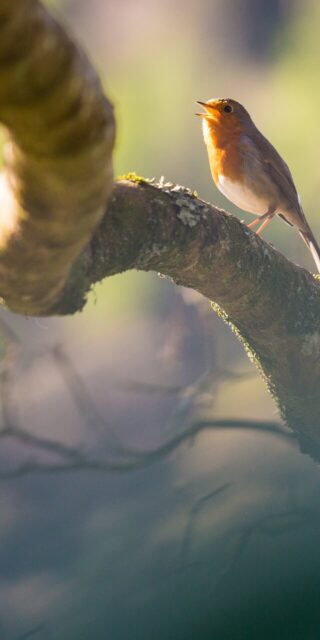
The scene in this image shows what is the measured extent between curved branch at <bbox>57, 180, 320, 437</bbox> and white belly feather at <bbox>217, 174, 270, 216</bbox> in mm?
316

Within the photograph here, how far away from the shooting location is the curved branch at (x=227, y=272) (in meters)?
0.92

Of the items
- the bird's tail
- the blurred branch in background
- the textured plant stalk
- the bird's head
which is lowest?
the blurred branch in background

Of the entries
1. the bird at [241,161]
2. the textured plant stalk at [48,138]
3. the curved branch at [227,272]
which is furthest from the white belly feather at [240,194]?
the textured plant stalk at [48,138]

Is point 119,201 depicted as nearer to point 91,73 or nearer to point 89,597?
point 91,73

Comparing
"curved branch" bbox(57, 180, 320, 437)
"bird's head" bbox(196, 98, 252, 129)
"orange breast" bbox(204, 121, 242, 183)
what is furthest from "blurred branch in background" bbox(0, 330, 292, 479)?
"bird's head" bbox(196, 98, 252, 129)

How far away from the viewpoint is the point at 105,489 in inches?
75.5

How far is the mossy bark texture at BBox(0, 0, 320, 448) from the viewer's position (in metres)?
0.39

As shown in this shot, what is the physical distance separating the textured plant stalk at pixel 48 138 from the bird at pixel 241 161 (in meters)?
1.01

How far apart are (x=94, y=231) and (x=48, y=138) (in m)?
0.46

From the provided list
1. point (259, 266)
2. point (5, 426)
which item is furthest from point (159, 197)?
point (5, 426)

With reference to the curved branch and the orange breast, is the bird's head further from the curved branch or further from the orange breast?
the curved branch

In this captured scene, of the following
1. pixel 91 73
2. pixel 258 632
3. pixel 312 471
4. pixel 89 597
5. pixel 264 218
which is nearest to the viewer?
pixel 91 73

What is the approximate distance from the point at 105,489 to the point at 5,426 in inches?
16.3

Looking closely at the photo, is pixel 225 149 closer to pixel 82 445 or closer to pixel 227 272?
pixel 227 272
